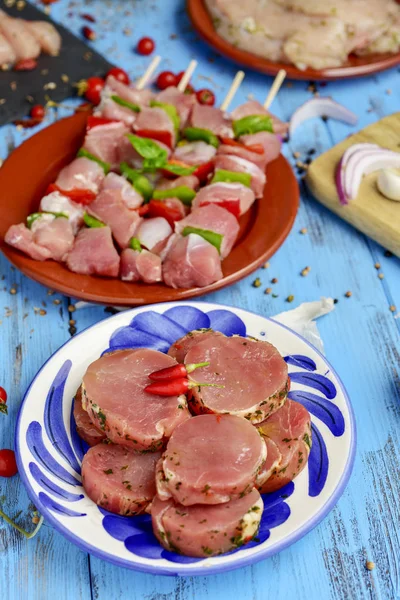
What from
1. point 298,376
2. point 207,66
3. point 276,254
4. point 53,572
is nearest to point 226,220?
point 276,254

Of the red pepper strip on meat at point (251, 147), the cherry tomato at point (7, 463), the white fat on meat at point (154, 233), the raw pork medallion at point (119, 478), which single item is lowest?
the cherry tomato at point (7, 463)

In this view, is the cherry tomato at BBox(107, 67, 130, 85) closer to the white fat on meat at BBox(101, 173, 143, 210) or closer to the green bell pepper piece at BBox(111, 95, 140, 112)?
the green bell pepper piece at BBox(111, 95, 140, 112)

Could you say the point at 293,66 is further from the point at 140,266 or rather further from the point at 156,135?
the point at 140,266

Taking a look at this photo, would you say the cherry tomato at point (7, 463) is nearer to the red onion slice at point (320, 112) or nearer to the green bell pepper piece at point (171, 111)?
the green bell pepper piece at point (171, 111)

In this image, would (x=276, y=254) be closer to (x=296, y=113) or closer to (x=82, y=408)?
(x=296, y=113)

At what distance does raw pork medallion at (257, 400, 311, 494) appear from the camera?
8.14ft

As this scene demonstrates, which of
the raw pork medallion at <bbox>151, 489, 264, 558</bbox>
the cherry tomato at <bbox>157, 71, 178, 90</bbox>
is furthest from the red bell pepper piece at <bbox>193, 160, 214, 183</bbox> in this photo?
the raw pork medallion at <bbox>151, 489, 264, 558</bbox>

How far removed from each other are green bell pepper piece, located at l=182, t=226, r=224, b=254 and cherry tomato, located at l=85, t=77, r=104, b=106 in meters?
1.72

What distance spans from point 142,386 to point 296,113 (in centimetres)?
271

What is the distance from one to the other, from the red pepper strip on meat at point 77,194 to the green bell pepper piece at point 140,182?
0.22m

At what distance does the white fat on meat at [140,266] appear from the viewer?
331 cm

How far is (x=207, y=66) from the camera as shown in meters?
5.18

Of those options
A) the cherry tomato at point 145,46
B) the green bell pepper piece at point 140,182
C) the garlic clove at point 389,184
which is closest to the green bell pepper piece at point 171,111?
the green bell pepper piece at point 140,182

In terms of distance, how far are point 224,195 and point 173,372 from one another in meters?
1.32
